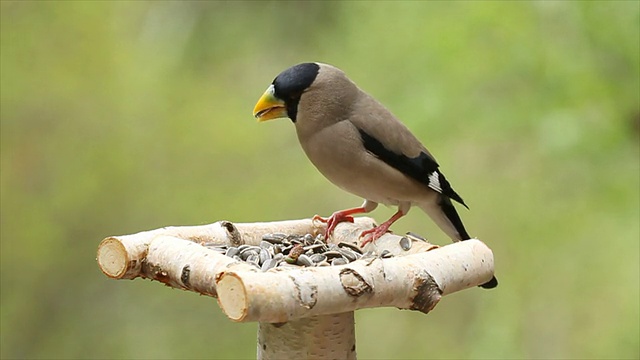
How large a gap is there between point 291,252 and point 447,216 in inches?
18.4

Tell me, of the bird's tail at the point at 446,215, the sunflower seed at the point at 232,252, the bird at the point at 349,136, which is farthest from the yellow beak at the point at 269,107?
the bird's tail at the point at 446,215

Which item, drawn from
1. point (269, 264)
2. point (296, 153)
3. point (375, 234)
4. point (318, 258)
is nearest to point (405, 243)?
point (375, 234)

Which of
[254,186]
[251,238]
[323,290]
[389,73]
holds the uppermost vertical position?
[389,73]

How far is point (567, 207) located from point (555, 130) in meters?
0.21

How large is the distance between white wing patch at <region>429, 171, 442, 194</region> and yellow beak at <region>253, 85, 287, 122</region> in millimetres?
315

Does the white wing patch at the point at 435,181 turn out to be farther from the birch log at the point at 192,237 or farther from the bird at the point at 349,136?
the birch log at the point at 192,237

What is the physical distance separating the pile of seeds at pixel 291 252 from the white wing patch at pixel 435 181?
0.62 feet

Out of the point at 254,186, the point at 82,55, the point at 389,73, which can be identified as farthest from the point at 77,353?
the point at 389,73

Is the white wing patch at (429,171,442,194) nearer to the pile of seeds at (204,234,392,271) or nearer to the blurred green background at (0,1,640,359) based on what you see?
the pile of seeds at (204,234,392,271)

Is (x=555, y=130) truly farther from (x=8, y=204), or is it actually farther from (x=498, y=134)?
(x=8, y=204)

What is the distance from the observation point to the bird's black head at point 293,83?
155 centimetres

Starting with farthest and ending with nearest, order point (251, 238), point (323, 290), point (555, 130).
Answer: point (555, 130)
point (251, 238)
point (323, 290)

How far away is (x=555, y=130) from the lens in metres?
2.30

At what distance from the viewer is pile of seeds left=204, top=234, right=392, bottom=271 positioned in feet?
4.64
